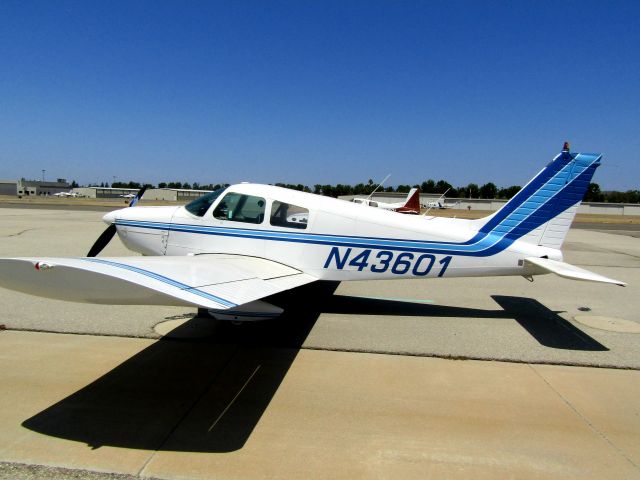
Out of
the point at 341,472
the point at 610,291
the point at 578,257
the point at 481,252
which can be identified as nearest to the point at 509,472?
the point at 341,472

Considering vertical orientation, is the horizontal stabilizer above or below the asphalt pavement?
above

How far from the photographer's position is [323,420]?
3625 millimetres

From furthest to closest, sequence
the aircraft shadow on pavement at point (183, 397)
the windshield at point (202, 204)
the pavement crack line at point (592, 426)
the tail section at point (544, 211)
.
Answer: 1. the windshield at point (202, 204)
2. the tail section at point (544, 211)
3. the aircraft shadow on pavement at point (183, 397)
4. the pavement crack line at point (592, 426)

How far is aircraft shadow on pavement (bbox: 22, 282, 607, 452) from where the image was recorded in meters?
3.35

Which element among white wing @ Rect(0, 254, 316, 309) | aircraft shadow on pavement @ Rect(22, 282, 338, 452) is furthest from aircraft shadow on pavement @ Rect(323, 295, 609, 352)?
white wing @ Rect(0, 254, 316, 309)

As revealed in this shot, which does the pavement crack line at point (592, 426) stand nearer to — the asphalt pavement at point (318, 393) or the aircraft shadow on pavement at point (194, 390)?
the asphalt pavement at point (318, 393)

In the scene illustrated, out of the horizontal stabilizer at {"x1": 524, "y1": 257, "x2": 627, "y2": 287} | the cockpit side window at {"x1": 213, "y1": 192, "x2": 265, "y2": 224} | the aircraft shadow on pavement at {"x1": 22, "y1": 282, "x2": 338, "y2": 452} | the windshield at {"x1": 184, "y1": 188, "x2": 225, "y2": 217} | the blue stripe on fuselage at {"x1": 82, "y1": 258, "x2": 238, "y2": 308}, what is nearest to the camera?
the aircraft shadow on pavement at {"x1": 22, "y1": 282, "x2": 338, "y2": 452}

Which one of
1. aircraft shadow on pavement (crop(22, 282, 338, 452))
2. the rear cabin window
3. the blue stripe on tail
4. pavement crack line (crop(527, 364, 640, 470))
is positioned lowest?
aircraft shadow on pavement (crop(22, 282, 338, 452))

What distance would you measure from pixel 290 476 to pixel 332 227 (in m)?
3.97

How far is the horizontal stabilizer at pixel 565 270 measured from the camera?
539 cm

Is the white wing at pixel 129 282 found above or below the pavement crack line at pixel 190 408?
above

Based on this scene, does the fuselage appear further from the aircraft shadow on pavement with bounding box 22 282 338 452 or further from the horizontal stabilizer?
the aircraft shadow on pavement with bounding box 22 282 338 452

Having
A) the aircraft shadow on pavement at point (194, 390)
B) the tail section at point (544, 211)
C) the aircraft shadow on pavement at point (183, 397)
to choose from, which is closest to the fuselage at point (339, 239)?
the tail section at point (544, 211)

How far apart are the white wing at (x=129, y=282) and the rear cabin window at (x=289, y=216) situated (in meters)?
1.75
